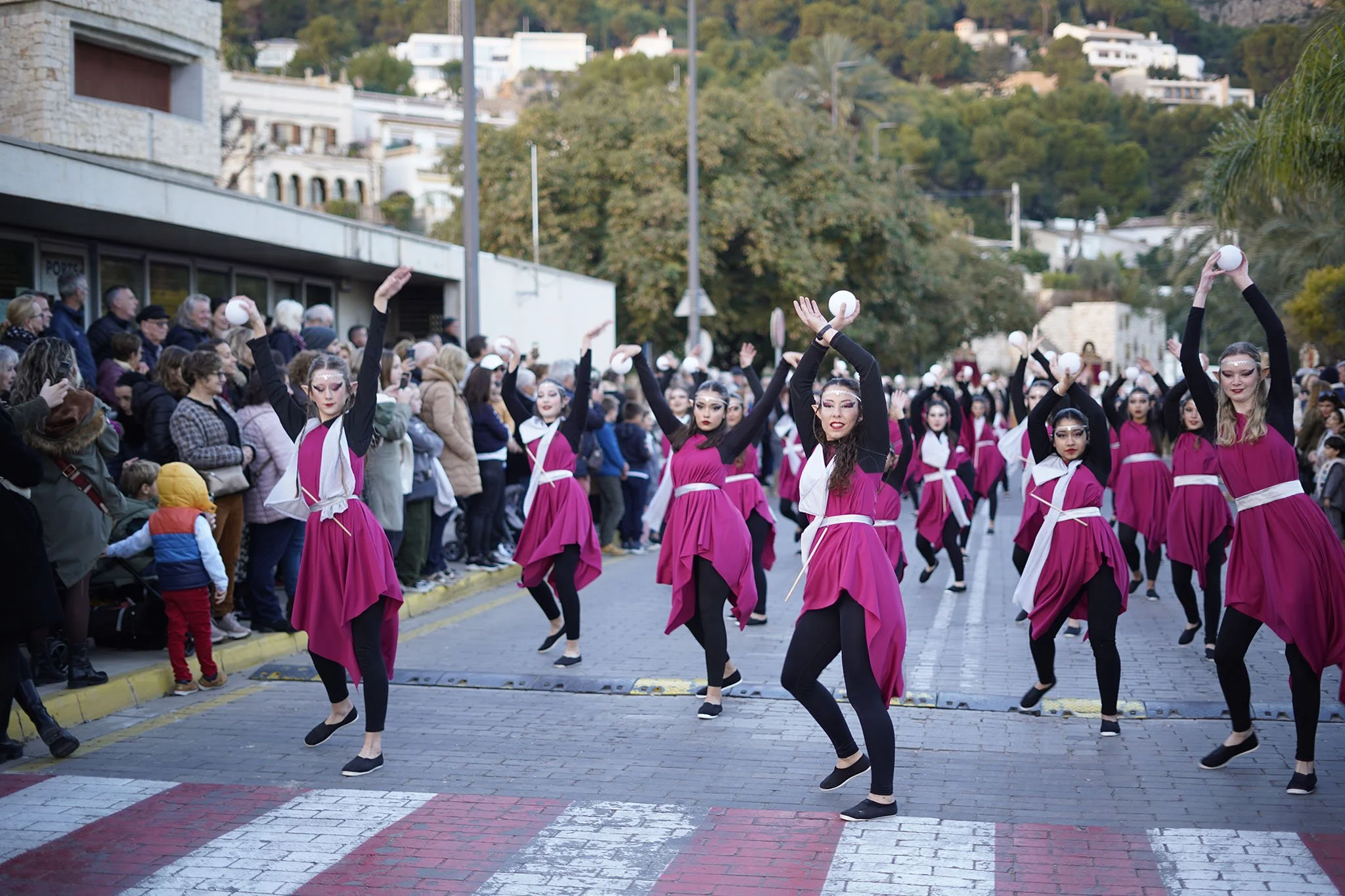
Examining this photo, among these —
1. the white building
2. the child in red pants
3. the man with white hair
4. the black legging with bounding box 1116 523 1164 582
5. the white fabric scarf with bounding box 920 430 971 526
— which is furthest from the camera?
the man with white hair

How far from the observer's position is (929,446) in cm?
1301

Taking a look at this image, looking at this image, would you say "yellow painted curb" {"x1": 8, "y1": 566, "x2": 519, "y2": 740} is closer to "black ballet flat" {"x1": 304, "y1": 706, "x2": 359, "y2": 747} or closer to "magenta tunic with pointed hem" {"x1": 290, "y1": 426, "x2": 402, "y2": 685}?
"black ballet flat" {"x1": 304, "y1": 706, "x2": 359, "y2": 747}

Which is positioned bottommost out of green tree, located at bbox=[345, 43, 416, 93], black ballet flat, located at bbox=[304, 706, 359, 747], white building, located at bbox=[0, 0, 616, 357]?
black ballet flat, located at bbox=[304, 706, 359, 747]

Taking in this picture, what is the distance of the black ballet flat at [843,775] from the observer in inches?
255

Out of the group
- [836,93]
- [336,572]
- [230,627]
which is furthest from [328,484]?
[836,93]

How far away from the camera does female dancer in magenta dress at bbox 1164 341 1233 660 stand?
378 inches

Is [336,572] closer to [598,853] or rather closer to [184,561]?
[184,561]

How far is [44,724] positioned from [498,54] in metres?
149

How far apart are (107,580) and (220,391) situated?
140 centimetres

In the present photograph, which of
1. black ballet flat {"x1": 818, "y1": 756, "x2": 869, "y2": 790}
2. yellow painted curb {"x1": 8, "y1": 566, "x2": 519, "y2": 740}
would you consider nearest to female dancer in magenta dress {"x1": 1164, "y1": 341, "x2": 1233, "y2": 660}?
black ballet flat {"x1": 818, "y1": 756, "x2": 869, "y2": 790}

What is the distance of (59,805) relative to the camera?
618cm

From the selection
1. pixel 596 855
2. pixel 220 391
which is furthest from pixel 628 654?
pixel 596 855

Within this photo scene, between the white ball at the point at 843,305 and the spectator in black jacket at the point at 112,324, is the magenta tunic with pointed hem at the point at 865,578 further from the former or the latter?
the spectator in black jacket at the point at 112,324

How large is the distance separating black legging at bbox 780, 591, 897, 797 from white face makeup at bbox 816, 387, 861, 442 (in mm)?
693
